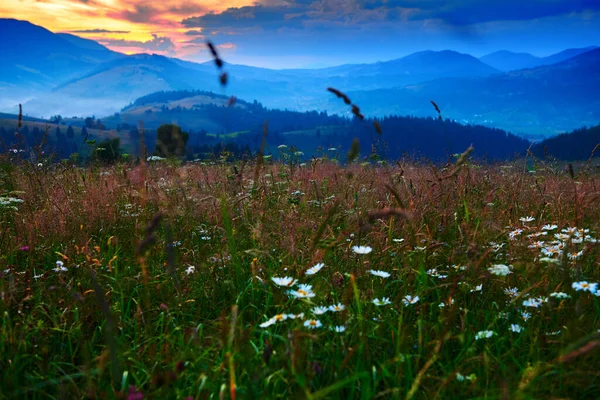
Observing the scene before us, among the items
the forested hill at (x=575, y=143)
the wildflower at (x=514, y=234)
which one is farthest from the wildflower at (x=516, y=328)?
the forested hill at (x=575, y=143)

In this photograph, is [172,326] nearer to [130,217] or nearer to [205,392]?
[205,392]

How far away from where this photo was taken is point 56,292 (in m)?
3.28

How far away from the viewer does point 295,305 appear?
308 centimetres

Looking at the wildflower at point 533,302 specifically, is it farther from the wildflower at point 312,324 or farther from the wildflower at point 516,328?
the wildflower at point 312,324

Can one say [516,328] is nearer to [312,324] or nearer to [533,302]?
[533,302]

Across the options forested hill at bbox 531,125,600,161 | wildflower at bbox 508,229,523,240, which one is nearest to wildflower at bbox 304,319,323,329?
wildflower at bbox 508,229,523,240

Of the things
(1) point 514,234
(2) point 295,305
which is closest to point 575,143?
(1) point 514,234

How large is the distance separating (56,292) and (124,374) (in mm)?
1429

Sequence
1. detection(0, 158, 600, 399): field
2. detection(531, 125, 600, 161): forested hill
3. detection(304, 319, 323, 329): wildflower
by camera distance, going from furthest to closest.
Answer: detection(531, 125, 600, 161): forested hill, detection(304, 319, 323, 329): wildflower, detection(0, 158, 600, 399): field

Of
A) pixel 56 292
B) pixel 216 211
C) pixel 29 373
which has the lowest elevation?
pixel 29 373

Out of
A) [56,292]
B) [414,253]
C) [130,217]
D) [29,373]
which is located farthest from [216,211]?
[29,373]

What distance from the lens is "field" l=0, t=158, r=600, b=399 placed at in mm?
2162

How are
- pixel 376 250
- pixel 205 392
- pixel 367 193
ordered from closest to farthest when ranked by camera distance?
pixel 205 392
pixel 376 250
pixel 367 193

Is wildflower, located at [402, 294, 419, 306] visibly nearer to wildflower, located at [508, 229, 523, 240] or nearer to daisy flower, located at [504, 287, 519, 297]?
daisy flower, located at [504, 287, 519, 297]
